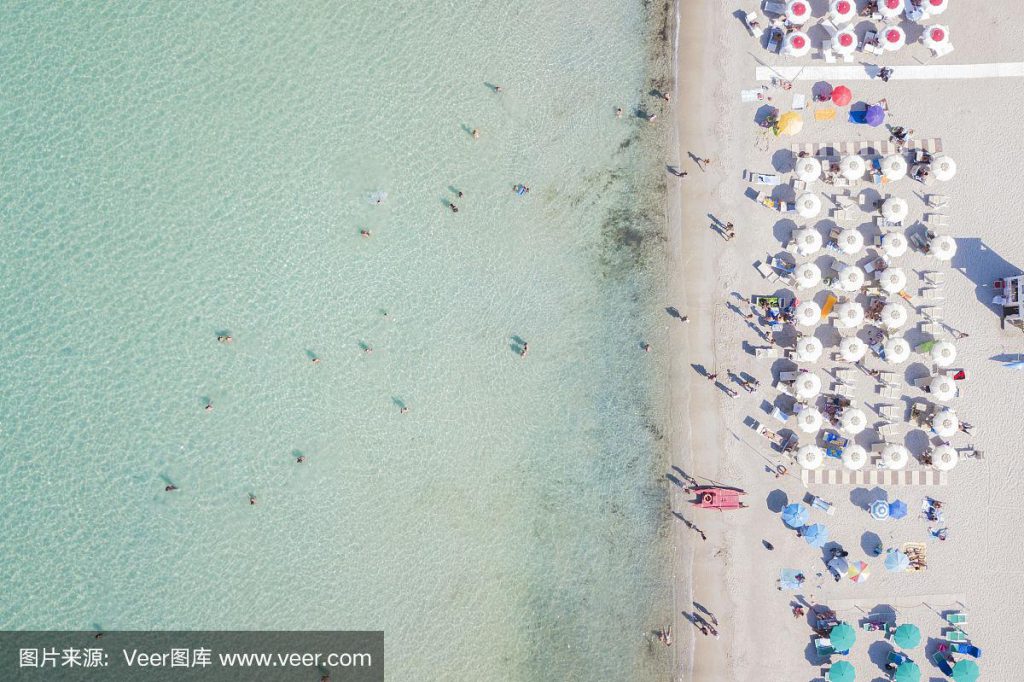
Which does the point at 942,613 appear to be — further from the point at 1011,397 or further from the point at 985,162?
the point at 985,162

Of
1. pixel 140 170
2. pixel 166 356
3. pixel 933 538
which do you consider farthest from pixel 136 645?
pixel 933 538

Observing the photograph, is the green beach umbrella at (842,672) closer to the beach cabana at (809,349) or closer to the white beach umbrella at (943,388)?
the white beach umbrella at (943,388)

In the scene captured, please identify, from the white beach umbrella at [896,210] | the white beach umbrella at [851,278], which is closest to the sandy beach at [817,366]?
the white beach umbrella at [896,210]

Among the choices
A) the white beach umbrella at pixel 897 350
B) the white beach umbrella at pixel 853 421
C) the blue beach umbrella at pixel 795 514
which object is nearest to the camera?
the blue beach umbrella at pixel 795 514

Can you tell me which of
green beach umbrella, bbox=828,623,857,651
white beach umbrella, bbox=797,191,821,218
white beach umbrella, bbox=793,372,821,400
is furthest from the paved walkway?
green beach umbrella, bbox=828,623,857,651

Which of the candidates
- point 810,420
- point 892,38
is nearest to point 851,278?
point 810,420

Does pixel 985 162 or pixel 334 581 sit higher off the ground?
pixel 985 162

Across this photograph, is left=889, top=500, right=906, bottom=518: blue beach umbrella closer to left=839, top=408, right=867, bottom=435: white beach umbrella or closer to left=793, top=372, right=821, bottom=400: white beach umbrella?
left=839, top=408, right=867, bottom=435: white beach umbrella
